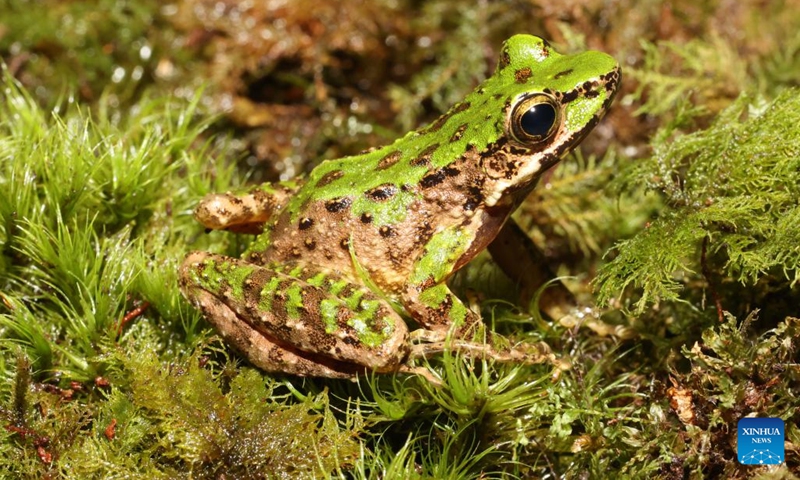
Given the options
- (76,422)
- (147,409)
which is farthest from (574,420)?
(76,422)

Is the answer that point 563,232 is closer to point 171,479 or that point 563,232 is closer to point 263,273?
point 263,273

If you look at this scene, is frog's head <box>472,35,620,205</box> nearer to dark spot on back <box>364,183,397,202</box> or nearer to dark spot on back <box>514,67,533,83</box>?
dark spot on back <box>514,67,533,83</box>

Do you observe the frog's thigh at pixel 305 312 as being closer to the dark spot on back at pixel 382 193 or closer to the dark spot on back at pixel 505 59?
the dark spot on back at pixel 382 193

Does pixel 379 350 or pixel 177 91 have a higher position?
pixel 177 91

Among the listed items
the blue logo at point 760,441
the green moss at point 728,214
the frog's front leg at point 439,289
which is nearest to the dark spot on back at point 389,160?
the frog's front leg at point 439,289

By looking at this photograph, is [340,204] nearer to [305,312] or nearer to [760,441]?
[305,312]

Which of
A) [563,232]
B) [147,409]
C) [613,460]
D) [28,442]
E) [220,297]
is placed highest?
[563,232]

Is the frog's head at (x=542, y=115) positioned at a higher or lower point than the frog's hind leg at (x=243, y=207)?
higher

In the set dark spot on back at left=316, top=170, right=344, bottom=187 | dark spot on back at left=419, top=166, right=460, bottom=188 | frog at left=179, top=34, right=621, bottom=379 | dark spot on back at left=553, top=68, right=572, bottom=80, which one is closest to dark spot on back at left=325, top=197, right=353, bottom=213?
frog at left=179, top=34, right=621, bottom=379
